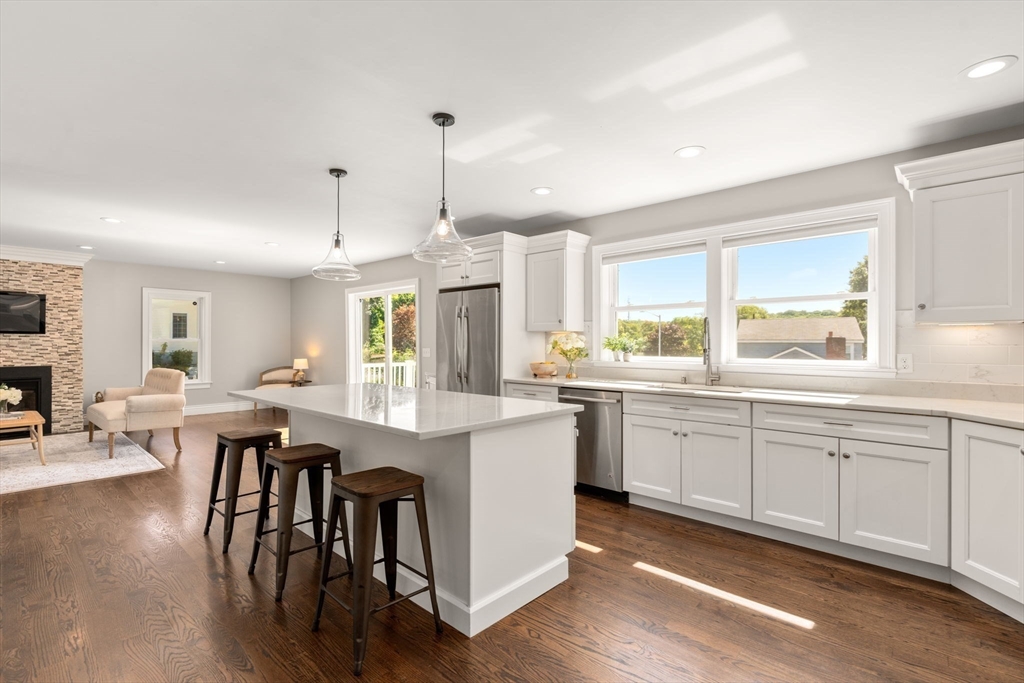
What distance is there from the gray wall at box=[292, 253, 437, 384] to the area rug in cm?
284

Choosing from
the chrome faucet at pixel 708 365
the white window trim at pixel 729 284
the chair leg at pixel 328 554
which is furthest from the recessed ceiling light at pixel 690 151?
the chair leg at pixel 328 554

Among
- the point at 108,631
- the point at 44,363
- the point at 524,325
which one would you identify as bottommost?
the point at 108,631

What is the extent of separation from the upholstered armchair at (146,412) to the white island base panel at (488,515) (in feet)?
14.4

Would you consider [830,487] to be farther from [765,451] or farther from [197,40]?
[197,40]

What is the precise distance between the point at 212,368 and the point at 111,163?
5.66 m

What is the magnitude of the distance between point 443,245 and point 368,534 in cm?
155

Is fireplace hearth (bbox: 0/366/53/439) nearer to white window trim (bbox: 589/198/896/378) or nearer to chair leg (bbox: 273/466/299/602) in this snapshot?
chair leg (bbox: 273/466/299/602)

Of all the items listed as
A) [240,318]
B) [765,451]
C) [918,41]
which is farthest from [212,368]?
[918,41]

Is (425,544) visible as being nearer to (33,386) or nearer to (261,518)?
(261,518)

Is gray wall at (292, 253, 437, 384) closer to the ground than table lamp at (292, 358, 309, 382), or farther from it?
farther from it

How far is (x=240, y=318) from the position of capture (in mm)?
8570

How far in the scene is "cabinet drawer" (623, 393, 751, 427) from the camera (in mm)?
3229

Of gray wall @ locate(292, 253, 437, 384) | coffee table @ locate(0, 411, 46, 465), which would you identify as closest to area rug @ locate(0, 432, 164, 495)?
coffee table @ locate(0, 411, 46, 465)

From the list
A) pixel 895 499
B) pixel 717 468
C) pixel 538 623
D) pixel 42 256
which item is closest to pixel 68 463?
pixel 42 256
